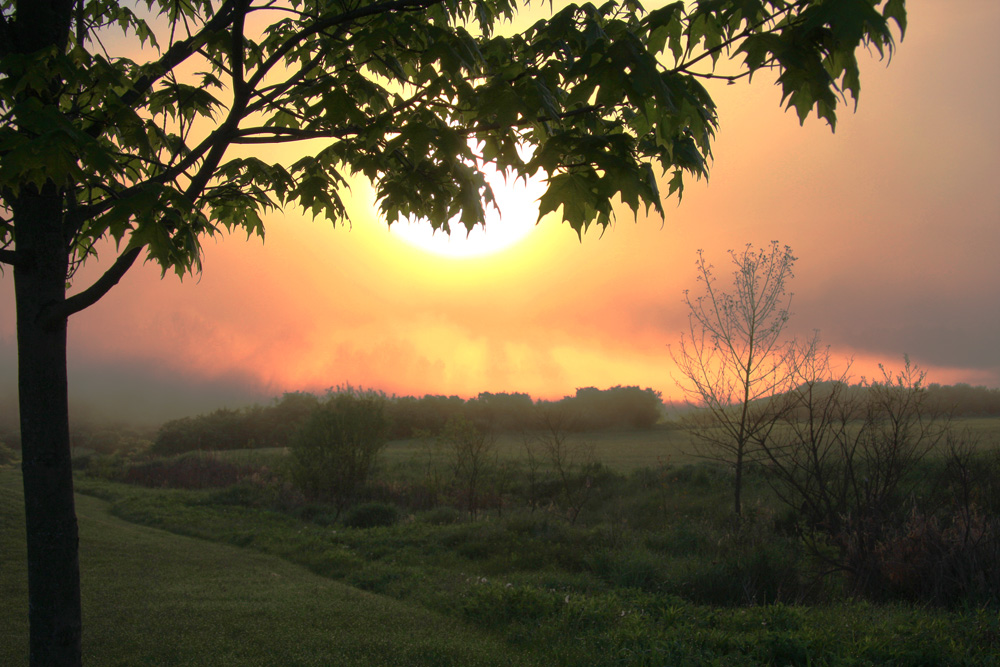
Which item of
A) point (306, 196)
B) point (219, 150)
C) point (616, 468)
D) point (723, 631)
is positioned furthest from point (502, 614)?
point (616, 468)

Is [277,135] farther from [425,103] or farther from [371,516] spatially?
[371,516]

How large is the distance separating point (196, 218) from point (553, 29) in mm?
A: 3150

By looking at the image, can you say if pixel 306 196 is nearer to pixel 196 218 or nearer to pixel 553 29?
pixel 196 218

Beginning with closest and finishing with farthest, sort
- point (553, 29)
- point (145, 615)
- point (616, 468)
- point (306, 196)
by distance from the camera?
point (553, 29) → point (306, 196) → point (145, 615) → point (616, 468)

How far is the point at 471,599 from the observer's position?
6.74m

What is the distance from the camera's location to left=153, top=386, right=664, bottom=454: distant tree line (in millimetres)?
41688

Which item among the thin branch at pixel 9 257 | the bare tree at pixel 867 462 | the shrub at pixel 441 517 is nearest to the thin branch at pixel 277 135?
the thin branch at pixel 9 257

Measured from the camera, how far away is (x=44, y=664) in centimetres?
343

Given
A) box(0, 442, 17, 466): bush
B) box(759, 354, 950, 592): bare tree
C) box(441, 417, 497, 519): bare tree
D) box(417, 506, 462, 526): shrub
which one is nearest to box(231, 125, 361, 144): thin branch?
box(759, 354, 950, 592): bare tree

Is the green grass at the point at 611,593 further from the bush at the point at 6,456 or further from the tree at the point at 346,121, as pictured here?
the bush at the point at 6,456

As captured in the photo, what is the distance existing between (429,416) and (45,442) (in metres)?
43.3

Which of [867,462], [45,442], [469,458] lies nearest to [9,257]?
[45,442]

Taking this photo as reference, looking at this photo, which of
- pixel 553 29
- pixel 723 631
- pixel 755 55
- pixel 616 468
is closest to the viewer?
pixel 755 55

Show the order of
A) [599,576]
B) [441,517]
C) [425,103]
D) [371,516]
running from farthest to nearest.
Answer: [371,516]
[441,517]
[599,576]
[425,103]
